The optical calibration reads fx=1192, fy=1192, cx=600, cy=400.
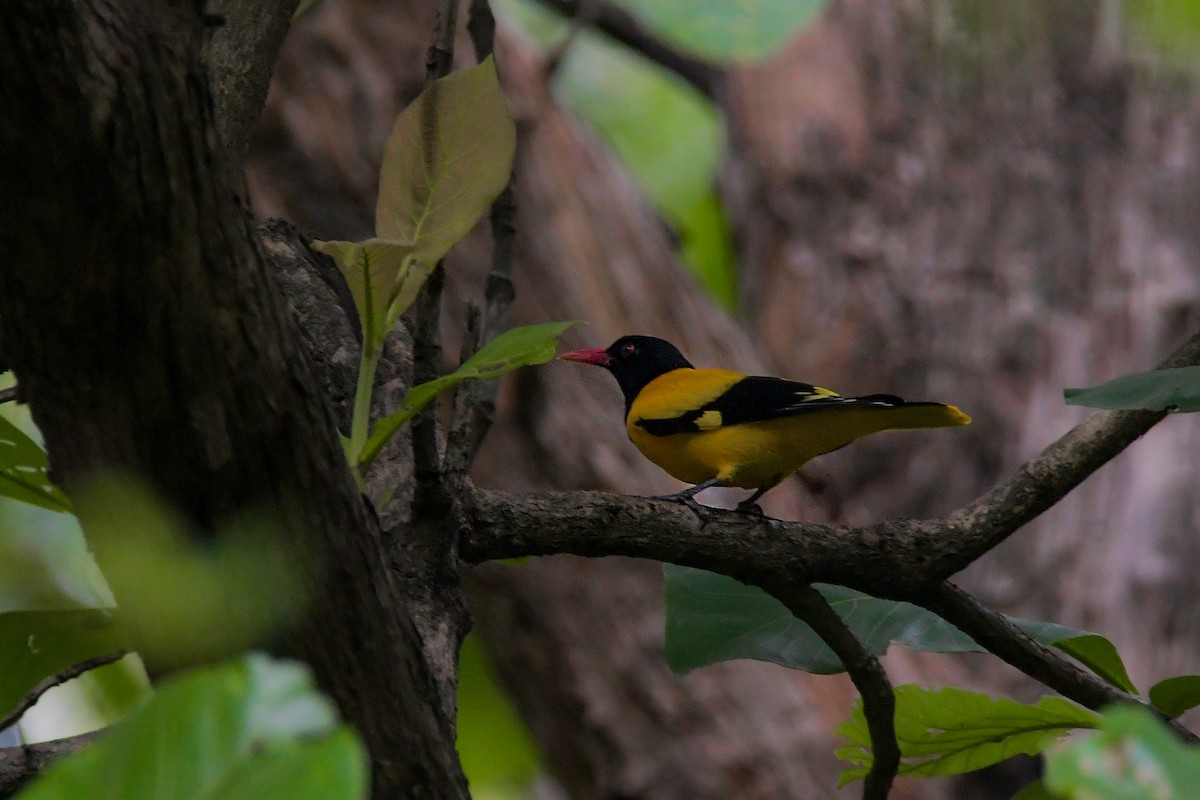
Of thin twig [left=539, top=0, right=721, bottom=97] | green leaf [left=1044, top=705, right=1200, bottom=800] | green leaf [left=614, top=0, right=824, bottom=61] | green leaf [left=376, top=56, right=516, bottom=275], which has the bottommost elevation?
green leaf [left=1044, top=705, right=1200, bottom=800]

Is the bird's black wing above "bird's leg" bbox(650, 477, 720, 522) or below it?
above

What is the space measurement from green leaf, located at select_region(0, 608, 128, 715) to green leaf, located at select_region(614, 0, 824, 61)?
3.52 metres

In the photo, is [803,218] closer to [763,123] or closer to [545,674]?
[763,123]

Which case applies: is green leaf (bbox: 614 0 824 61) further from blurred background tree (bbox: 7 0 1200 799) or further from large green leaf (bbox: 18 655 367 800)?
large green leaf (bbox: 18 655 367 800)

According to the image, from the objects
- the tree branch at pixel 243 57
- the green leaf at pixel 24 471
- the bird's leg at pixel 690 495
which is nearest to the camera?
the green leaf at pixel 24 471

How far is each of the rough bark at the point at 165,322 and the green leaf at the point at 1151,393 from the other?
1065 mm

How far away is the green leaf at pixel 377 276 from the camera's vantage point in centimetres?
134

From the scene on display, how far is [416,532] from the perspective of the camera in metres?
1.67

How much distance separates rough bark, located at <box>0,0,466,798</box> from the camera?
0.96 meters

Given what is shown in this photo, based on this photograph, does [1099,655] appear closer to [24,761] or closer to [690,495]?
[690,495]

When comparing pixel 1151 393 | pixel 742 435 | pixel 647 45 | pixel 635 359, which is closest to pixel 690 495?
pixel 742 435

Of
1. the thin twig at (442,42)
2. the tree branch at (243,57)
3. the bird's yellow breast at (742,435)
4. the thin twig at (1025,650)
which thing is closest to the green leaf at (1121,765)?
the thin twig at (442,42)

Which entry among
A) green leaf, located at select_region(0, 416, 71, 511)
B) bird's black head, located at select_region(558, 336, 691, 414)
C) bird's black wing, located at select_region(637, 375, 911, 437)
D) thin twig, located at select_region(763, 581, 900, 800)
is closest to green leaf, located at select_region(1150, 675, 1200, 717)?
thin twig, located at select_region(763, 581, 900, 800)

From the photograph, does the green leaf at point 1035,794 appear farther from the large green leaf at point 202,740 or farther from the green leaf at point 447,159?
the large green leaf at point 202,740
